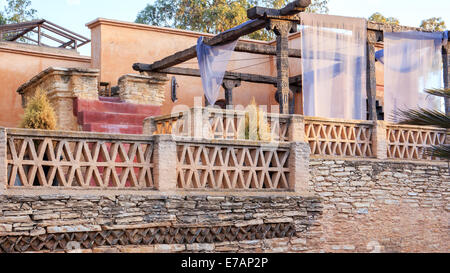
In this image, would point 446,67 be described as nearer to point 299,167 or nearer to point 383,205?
point 383,205

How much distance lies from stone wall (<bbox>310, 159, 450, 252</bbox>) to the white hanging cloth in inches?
155

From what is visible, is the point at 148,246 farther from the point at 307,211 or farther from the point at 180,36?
the point at 180,36

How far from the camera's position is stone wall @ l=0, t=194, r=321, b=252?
8125mm

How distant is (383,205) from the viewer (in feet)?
40.4

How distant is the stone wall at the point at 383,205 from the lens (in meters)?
11.6

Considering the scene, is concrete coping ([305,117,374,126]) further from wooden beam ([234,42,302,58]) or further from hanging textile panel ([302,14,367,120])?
wooden beam ([234,42,302,58])

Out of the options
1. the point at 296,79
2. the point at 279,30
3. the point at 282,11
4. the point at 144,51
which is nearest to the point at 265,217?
the point at 279,30

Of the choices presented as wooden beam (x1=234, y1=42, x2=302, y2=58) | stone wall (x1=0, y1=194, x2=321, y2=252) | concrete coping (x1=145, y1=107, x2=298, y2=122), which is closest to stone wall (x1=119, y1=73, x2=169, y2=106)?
wooden beam (x1=234, y1=42, x2=302, y2=58)

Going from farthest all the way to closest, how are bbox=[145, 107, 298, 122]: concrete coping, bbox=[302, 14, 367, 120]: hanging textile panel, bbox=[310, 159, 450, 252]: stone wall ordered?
bbox=[302, 14, 367, 120]: hanging textile panel
bbox=[310, 159, 450, 252]: stone wall
bbox=[145, 107, 298, 122]: concrete coping

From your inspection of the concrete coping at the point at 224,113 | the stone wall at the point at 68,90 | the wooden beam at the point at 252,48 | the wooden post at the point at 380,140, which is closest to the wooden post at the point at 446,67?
the wooden post at the point at 380,140

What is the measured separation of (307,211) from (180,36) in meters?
9.22

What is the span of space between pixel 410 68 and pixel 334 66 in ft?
5.91

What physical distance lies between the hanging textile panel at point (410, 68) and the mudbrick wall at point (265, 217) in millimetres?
1483

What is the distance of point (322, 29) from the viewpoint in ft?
43.2
